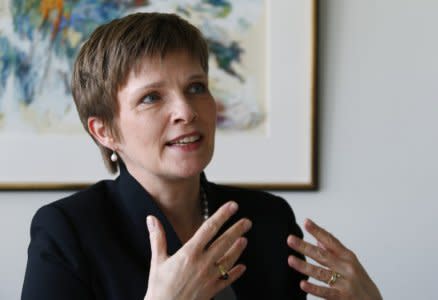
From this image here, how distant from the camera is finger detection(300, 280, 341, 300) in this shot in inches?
40.3

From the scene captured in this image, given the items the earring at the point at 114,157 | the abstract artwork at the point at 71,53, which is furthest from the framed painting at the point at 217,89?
the earring at the point at 114,157

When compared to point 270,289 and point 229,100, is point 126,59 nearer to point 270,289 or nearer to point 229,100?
point 270,289

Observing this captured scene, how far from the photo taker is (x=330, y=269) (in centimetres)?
104

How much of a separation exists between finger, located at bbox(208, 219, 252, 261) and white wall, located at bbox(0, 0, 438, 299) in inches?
32.3

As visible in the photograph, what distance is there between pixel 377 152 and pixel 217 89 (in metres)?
0.58

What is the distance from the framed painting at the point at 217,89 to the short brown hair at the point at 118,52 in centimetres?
59

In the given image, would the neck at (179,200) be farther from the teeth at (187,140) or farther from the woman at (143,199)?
the teeth at (187,140)

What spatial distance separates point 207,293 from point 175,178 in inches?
10.4

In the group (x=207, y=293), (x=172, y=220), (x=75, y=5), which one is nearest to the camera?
(x=207, y=293)

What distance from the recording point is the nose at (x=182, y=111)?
1.01 metres

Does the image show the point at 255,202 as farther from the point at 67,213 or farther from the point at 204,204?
the point at 67,213

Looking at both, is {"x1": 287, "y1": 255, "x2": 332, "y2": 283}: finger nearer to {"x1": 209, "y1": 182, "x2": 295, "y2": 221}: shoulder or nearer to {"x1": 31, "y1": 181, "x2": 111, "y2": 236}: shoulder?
{"x1": 209, "y1": 182, "x2": 295, "y2": 221}: shoulder

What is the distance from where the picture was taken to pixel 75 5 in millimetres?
1654

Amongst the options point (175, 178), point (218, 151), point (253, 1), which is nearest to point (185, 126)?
point (175, 178)
